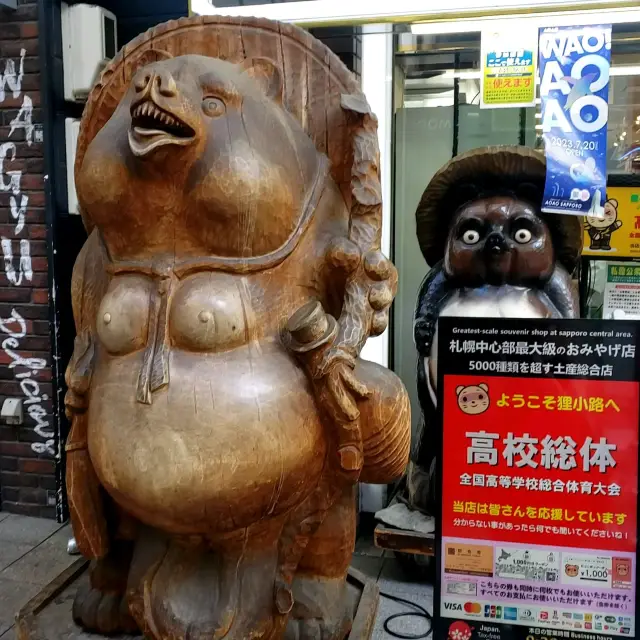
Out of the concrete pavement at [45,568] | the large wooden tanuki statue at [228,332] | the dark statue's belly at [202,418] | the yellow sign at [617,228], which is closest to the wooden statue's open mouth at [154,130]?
the large wooden tanuki statue at [228,332]

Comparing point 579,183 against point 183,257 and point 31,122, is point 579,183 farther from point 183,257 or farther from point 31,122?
point 31,122

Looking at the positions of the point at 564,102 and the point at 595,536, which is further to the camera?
the point at 564,102

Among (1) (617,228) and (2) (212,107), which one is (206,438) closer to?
(2) (212,107)

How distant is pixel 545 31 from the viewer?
176 cm

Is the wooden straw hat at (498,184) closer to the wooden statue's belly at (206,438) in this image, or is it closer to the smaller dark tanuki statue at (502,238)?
the smaller dark tanuki statue at (502,238)

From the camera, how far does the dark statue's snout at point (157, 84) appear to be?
2.93 ft

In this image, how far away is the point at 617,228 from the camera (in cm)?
228

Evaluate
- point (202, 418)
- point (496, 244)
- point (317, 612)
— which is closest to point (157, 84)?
point (202, 418)

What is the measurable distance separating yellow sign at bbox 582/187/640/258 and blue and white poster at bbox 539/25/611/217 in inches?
20.0

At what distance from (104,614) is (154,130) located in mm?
811

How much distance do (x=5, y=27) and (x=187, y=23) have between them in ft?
5.15

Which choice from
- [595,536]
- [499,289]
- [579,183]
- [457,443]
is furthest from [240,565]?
[579,183]

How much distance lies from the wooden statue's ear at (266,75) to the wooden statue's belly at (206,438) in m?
0.42

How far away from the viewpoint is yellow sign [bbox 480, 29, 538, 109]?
183cm
